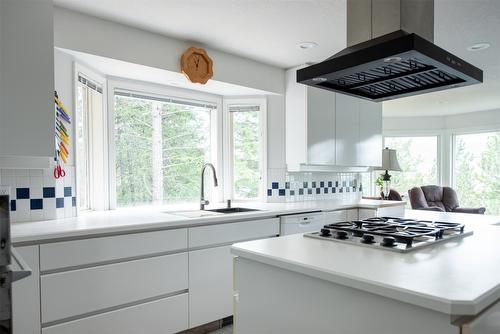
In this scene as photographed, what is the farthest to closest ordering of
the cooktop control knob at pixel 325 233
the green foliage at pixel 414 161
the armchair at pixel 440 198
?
the green foliage at pixel 414 161 < the armchair at pixel 440 198 < the cooktop control knob at pixel 325 233

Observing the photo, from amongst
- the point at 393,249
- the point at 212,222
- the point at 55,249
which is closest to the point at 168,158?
the point at 212,222

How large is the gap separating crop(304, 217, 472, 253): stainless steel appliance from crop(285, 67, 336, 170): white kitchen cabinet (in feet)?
5.66

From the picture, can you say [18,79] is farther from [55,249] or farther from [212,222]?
[212,222]

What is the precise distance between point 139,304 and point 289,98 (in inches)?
96.8

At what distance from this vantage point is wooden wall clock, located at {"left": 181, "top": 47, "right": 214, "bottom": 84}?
2.86 metres

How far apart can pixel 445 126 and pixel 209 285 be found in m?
6.40

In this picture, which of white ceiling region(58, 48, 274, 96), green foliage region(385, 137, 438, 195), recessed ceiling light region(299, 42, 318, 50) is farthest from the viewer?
green foliage region(385, 137, 438, 195)

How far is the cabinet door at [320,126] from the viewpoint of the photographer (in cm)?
348

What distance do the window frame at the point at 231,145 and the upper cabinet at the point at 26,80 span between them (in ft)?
6.55

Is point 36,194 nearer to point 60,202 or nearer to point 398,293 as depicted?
point 60,202

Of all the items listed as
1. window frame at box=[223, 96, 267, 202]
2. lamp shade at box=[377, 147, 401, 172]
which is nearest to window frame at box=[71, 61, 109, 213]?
window frame at box=[223, 96, 267, 202]

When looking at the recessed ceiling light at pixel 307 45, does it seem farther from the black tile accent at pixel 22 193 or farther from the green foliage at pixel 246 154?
the black tile accent at pixel 22 193

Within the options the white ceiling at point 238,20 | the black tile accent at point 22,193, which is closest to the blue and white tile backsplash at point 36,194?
the black tile accent at point 22,193

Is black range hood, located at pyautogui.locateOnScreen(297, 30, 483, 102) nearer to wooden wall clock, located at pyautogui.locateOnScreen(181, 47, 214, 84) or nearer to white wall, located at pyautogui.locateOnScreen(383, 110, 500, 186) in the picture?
wooden wall clock, located at pyautogui.locateOnScreen(181, 47, 214, 84)
